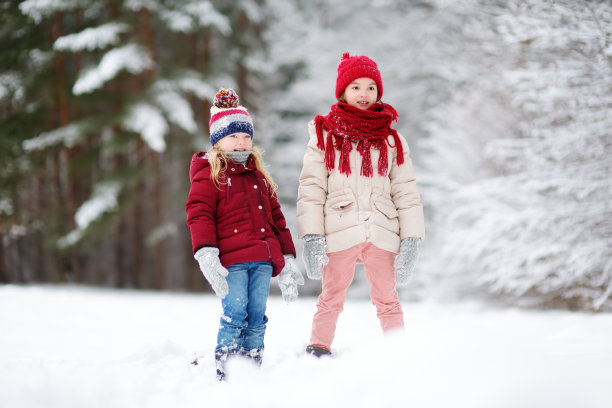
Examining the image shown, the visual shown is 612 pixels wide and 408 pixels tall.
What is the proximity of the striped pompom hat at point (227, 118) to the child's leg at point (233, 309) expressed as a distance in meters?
0.87

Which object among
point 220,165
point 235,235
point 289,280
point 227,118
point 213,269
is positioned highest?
point 227,118

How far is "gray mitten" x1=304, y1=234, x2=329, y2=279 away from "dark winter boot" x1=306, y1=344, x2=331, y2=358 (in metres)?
0.54

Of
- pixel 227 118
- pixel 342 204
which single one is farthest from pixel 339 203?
pixel 227 118

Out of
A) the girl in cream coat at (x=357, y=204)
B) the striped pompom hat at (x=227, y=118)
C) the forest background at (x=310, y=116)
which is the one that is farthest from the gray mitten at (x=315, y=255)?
the forest background at (x=310, y=116)

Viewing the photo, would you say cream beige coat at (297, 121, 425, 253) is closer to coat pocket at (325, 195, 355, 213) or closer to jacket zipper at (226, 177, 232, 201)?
coat pocket at (325, 195, 355, 213)

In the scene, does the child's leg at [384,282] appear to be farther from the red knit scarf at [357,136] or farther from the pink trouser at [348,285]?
the red knit scarf at [357,136]

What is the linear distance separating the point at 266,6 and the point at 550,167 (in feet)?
31.1

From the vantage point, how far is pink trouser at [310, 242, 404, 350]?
3.35 m

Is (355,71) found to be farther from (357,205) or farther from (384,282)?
(384,282)

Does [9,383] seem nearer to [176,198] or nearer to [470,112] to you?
[470,112]

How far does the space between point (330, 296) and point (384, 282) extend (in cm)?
39

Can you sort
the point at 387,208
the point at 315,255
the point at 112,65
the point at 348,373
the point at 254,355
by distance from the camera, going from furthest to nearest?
the point at 112,65
the point at 387,208
the point at 315,255
the point at 254,355
the point at 348,373

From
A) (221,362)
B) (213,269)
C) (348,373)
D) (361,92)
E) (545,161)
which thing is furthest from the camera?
(545,161)

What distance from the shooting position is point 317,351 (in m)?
3.40
